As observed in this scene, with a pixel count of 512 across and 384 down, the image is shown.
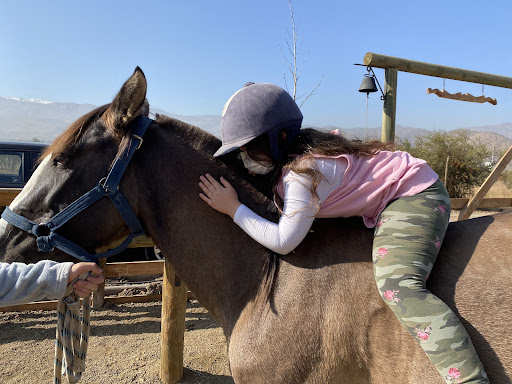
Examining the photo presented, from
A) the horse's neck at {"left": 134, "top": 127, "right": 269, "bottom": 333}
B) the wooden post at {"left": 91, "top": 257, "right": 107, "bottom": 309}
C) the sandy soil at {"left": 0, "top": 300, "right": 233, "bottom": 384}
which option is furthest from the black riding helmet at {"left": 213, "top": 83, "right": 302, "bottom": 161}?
the wooden post at {"left": 91, "top": 257, "right": 107, "bottom": 309}

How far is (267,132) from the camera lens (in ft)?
5.74

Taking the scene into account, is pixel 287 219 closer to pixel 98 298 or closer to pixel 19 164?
pixel 98 298

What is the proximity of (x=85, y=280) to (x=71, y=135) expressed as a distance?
778mm

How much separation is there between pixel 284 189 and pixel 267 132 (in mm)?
316

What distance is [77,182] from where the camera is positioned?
1771 millimetres

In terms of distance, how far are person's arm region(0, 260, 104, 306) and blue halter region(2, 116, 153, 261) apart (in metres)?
0.10

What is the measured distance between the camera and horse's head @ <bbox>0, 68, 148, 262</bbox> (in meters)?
1.76

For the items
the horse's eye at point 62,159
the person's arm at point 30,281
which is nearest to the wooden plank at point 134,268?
the person's arm at point 30,281

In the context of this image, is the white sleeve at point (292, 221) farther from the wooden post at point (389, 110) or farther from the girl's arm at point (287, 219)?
the wooden post at point (389, 110)

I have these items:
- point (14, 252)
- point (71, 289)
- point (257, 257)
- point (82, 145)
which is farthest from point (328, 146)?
point (14, 252)

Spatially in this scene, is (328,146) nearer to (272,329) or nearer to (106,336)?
(272,329)

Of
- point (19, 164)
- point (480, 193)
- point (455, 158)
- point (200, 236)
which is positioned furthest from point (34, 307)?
point (455, 158)

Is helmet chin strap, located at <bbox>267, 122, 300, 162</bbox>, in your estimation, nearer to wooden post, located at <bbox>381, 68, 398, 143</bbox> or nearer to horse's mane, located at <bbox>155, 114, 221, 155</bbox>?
horse's mane, located at <bbox>155, 114, 221, 155</bbox>

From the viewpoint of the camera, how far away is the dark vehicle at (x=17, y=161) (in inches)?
252
